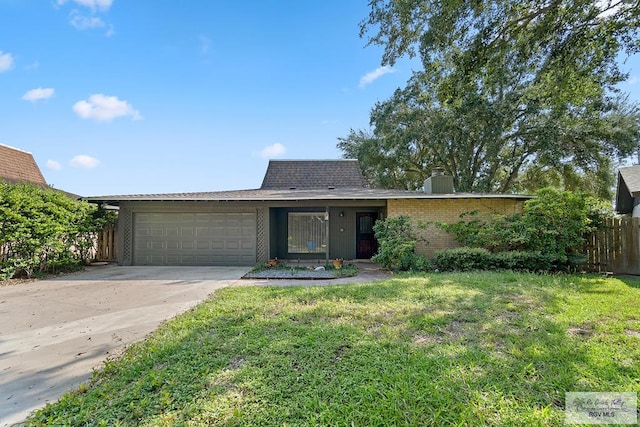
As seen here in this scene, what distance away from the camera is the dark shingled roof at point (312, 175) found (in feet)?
47.9

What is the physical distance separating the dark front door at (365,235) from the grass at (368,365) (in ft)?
25.0

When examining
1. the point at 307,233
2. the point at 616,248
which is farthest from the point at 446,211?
the point at 307,233

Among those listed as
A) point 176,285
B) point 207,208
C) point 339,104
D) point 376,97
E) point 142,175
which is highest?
point 376,97

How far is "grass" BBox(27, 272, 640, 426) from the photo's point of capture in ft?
7.17

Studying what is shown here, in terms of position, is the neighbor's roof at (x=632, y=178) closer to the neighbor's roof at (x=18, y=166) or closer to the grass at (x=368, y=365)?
the grass at (x=368, y=365)

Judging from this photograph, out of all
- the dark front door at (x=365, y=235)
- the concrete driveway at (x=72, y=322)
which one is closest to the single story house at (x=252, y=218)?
the dark front door at (x=365, y=235)

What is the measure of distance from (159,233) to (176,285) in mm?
4486

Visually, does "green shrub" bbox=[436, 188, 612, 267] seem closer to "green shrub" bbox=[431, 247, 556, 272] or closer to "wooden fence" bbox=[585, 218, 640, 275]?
"green shrub" bbox=[431, 247, 556, 272]

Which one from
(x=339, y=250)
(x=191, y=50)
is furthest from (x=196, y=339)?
(x=191, y=50)

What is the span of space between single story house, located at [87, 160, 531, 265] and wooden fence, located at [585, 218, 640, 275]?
7.42 ft

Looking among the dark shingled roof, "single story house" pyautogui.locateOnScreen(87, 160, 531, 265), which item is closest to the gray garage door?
"single story house" pyautogui.locateOnScreen(87, 160, 531, 265)

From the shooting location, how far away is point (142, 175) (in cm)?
1817

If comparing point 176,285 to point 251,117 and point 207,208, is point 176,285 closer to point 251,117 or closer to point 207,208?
point 207,208

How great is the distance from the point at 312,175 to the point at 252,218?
17.1 feet
